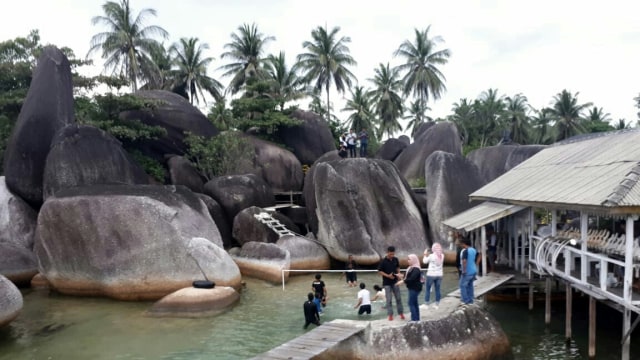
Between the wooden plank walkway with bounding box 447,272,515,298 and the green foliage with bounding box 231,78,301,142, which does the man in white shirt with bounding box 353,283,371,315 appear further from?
the green foliage with bounding box 231,78,301,142

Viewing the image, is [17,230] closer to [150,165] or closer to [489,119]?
[150,165]

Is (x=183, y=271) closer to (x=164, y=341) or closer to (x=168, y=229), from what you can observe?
(x=168, y=229)

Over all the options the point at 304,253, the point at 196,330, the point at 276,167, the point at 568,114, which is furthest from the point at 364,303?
the point at 568,114

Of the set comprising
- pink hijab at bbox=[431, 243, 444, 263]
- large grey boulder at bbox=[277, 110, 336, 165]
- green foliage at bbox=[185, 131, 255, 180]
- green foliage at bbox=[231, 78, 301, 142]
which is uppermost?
green foliage at bbox=[231, 78, 301, 142]

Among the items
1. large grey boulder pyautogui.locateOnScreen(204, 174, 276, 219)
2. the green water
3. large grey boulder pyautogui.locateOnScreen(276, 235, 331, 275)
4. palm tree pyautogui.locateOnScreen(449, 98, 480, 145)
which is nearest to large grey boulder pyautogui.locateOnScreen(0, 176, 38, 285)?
the green water

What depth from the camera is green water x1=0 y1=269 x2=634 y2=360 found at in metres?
12.2

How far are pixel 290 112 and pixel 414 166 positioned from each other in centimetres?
968

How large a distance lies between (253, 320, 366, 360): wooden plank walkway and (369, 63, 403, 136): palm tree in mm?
40850

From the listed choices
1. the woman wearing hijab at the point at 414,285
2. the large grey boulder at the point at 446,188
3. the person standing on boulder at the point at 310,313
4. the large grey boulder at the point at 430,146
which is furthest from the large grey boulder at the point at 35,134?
the large grey boulder at the point at 430,146

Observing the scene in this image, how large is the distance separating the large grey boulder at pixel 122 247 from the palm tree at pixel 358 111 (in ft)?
108

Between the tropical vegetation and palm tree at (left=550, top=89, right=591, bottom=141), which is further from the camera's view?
palm tree at (left=550, top=89, right=591, bottom=141)

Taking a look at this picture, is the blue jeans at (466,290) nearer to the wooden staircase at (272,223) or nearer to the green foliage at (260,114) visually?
the wooden staircase at (272,223)

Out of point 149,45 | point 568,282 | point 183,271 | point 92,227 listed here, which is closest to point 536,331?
point 568,282

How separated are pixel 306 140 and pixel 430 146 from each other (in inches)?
341
